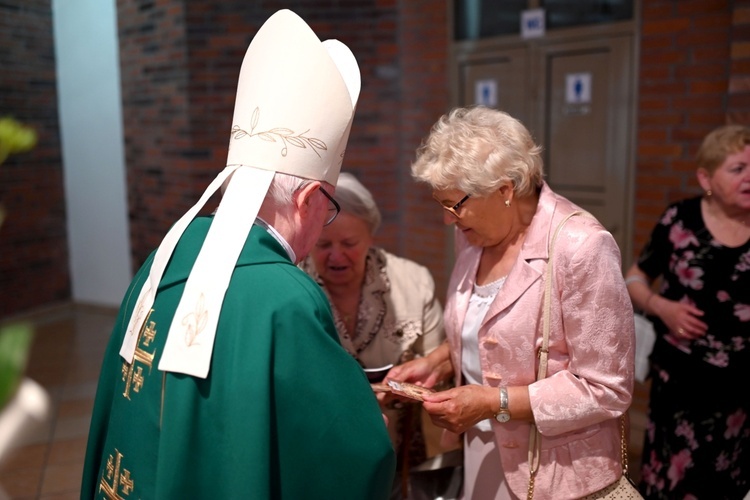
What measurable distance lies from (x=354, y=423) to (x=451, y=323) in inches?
22.5

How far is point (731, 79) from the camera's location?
322cm

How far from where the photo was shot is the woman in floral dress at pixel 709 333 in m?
2.40

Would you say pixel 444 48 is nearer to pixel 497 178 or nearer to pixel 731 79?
pixel 731 79

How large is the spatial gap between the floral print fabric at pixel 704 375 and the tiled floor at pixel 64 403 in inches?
40.1

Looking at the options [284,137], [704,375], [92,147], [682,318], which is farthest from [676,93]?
[92,147]

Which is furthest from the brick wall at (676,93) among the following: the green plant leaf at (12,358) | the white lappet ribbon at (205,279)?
the green plant leaf at (12,358)

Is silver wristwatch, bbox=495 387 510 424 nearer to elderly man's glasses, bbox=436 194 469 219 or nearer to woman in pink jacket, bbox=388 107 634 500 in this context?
woman in pink jacket, bbox=388 107 634 500

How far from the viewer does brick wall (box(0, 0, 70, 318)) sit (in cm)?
629

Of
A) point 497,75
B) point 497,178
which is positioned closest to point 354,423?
point 497,178

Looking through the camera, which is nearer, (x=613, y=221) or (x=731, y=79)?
(x=731, y=79)

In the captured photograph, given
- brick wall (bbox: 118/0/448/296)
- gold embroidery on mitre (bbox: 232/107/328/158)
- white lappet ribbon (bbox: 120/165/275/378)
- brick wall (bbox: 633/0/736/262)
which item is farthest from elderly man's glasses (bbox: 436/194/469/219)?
brick wall (bbox: 118/0/448/296)

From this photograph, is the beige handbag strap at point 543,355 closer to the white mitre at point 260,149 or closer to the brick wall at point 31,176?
the white mitre at point 260,149

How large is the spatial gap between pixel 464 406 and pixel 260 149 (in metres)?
0.73

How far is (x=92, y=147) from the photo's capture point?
6613mm
